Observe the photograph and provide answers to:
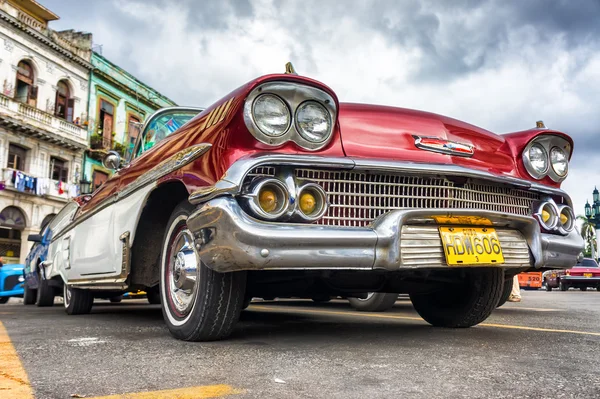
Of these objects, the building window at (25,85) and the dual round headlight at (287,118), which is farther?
the building window at (25,85)

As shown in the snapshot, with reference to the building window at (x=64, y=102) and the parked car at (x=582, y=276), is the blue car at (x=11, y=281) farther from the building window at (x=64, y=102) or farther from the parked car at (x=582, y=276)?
the parked car at (x=582, y=276)

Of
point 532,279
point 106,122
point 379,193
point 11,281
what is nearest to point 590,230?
point 532,279

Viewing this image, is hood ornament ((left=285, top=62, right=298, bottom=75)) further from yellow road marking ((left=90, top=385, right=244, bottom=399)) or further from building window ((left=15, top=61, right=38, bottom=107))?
building window ((left=15, top=61, right=38, bottom=107))

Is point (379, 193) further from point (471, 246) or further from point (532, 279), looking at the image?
point (532, 279)

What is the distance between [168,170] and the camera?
2.81 metres

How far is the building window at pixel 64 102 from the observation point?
21578 mm

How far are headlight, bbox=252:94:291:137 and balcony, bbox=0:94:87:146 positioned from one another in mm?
19129

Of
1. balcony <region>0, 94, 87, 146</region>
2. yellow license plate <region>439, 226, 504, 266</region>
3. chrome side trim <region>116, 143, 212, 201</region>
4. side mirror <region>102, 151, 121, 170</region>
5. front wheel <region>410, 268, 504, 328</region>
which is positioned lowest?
front wheel <region>410, 268, 504, 328</region>

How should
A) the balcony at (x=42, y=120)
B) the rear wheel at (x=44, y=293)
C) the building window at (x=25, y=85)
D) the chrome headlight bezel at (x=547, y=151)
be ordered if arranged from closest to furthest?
the chrome headlight bezel at (x=547, y=151) < the rear wheel at (x=44, y=293) < the balcony at (x=42, y=120) < the building window at (x=25, y=85)

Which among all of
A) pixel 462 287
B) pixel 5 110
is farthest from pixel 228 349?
pixel 5 110

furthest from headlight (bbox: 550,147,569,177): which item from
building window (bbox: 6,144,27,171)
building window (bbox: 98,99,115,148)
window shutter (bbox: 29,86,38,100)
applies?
building window (bbox: 98,99,115,148)

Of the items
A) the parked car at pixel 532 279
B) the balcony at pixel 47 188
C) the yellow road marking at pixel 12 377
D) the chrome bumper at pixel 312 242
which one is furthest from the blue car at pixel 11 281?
the parked car at pixel 532 279

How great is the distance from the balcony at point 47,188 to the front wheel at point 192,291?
60.8 feet

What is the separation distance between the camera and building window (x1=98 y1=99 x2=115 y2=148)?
2348cm
